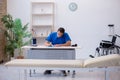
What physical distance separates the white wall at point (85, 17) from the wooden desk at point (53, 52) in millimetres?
3132

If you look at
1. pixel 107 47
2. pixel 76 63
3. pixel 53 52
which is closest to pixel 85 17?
pixel 107 47

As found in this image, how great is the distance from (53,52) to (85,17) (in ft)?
11.2

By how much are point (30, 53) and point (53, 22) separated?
311cm

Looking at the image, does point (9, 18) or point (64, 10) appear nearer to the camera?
point (9, 18)

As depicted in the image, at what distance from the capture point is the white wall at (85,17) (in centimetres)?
921

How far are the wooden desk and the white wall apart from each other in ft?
10.3

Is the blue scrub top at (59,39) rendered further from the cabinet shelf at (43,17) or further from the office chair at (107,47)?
the cabinet shelf at (43,17)

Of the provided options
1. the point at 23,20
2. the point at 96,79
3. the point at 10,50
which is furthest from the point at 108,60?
the point at 23,20

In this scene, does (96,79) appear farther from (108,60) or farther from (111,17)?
(111,17)

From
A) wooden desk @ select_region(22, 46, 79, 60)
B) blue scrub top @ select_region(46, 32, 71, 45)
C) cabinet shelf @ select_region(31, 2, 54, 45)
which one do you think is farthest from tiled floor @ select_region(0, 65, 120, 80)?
cabinet shelf @ select_region(31, 2, 54, 45)

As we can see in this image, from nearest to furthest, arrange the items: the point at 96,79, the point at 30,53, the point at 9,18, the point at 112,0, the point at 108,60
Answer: the point at 108,60 → the point at 96,79 → the point at 30,53 → the point at 9,18 → the point at 112,0

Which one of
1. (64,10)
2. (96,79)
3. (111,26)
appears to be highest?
(64,10)

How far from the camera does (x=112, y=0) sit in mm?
9148

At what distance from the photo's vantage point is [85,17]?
9.26 metres
